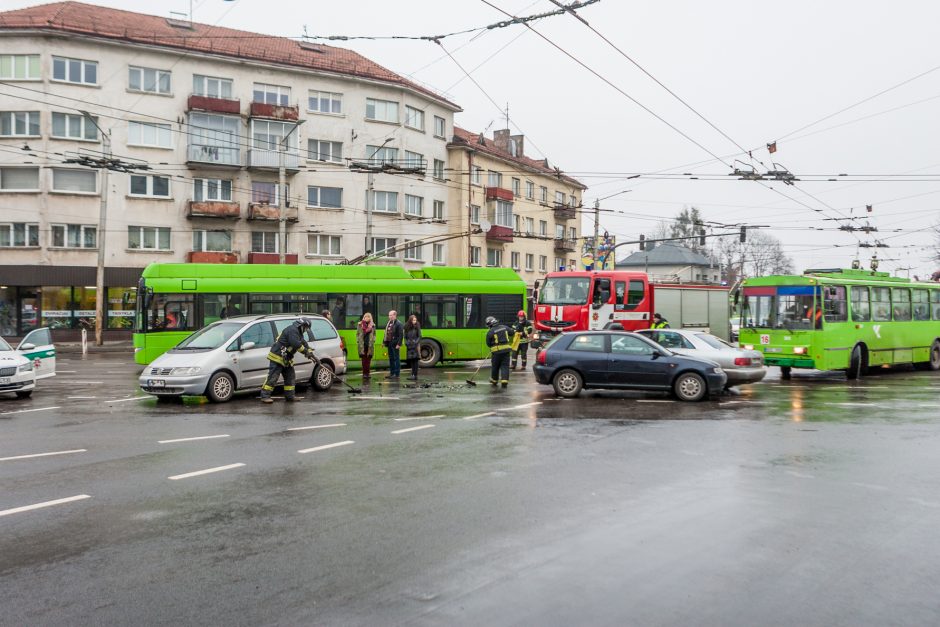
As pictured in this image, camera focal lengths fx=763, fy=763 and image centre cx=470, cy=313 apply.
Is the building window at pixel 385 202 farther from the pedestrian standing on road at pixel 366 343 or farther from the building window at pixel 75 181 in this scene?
the pedestrian standing on road at pixel 366 343

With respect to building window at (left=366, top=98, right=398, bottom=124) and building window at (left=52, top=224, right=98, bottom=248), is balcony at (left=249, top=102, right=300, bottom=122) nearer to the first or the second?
building window at (left=366, top=98, right=398, bottom=124)

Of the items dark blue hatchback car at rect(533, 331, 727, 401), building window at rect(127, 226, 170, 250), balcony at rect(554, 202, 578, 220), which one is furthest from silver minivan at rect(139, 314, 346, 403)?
balcony at rect(554, 202, 578, 220)

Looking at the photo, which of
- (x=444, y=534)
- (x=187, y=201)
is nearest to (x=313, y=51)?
(x=187, y=201)

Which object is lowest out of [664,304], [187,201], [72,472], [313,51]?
[72,472]

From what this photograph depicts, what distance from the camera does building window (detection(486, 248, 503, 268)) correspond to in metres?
54.1

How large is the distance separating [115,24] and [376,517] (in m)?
42.1

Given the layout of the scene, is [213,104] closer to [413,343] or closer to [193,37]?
[193,37]

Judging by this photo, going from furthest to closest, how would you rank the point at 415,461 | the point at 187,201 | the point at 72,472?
the point at 187,201 → the point at 415,461 → the point at 72,472

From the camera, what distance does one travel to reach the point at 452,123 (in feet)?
168

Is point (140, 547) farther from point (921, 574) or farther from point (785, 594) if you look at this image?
point (921, 574)

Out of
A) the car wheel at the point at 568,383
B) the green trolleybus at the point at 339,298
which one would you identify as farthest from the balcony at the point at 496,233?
the car wheel at the point at 568,383

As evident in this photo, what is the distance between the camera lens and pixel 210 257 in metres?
40.4

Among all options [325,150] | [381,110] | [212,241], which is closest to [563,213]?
[381,110]

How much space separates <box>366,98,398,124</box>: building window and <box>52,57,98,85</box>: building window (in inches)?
581
